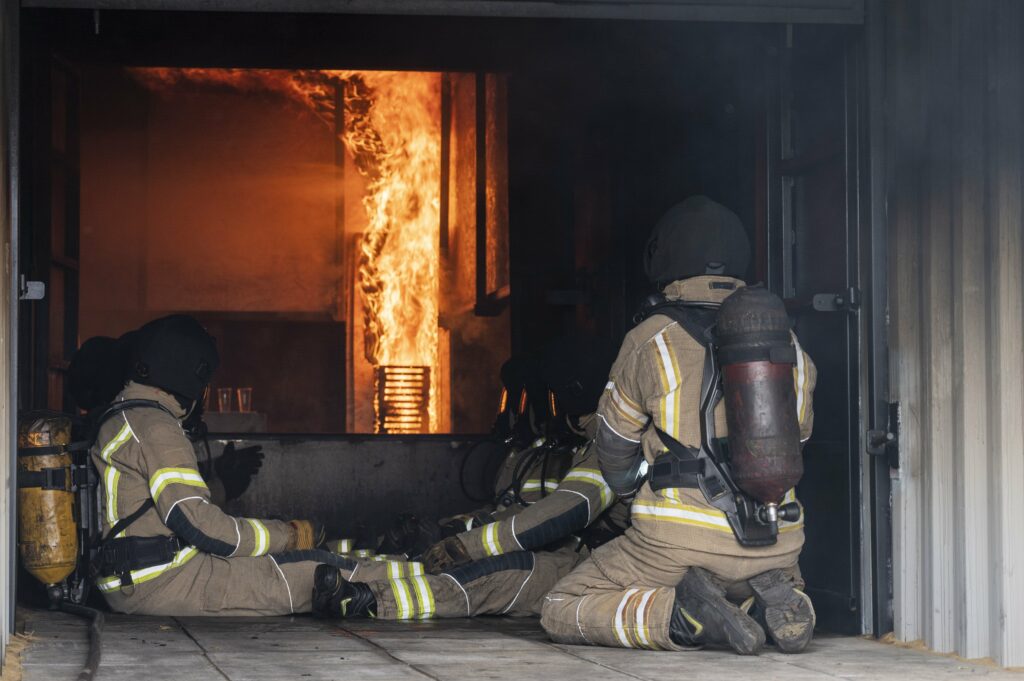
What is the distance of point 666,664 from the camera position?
13.7 ft

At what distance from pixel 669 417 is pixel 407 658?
124 centimetres

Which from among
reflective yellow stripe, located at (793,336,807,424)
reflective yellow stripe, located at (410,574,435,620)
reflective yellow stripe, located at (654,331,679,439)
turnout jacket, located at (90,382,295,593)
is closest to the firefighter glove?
reflective yellow stripe, located at (410,574,435,620)

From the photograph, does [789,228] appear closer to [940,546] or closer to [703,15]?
[703,15]

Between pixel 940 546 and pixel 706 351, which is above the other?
pixel 706 351

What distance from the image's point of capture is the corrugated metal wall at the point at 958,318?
13.7ft

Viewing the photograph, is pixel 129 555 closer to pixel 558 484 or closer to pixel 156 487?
pixel 156 487

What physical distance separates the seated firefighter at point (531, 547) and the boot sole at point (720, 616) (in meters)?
1.44

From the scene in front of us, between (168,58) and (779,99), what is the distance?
496 centimetres

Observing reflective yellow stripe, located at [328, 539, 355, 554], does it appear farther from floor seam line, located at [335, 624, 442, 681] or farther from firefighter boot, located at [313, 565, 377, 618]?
floor seam line, located at [335, 624, 442, 681]

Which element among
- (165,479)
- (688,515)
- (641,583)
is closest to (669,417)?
(688,515)

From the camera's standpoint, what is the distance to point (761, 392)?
428cm

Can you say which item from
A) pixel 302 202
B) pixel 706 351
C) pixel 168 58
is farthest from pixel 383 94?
pixel 706 351

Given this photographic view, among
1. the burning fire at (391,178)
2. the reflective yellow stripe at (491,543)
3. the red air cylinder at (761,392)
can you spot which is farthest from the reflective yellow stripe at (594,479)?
the burning fire at (391,178)

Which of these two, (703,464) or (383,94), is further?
(383,94)
